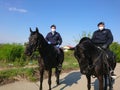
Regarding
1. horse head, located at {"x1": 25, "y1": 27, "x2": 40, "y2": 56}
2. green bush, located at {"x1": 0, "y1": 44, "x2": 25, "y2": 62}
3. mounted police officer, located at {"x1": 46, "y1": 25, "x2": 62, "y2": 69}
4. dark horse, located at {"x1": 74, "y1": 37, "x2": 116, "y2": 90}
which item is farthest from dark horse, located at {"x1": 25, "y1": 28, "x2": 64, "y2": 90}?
green bush, located at {"x1": 0, "y1": 44, "x2": 25, "y2": 62}

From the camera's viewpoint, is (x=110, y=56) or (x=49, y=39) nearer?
(x=110, y=56)

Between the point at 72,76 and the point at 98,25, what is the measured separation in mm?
5118

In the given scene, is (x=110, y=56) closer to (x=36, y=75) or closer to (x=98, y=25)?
(x=98, y=25)

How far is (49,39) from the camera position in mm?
11141

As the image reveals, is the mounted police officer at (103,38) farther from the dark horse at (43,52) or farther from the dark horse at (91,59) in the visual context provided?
the dark horse at (43,52)

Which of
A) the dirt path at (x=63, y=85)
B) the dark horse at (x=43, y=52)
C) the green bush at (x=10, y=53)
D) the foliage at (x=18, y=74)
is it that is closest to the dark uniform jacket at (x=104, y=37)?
the dark horse at (x=43, y=52)

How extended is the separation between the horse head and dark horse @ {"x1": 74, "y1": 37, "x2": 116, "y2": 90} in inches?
72.2

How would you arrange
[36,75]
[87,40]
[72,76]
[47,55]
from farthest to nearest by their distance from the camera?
[72,76]
[36,75]
[47,55]
[87,40]

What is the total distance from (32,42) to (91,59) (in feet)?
7.42

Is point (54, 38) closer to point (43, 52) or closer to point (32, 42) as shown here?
point (43, 52)

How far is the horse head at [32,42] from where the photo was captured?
854 cm

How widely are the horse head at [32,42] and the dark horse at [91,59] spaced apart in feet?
6.01

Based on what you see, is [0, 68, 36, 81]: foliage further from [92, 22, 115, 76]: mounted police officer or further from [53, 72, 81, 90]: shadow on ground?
[92, 22, 115, 76]: mounted police officer

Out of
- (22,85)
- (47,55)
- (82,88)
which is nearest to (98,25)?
(47,55)
